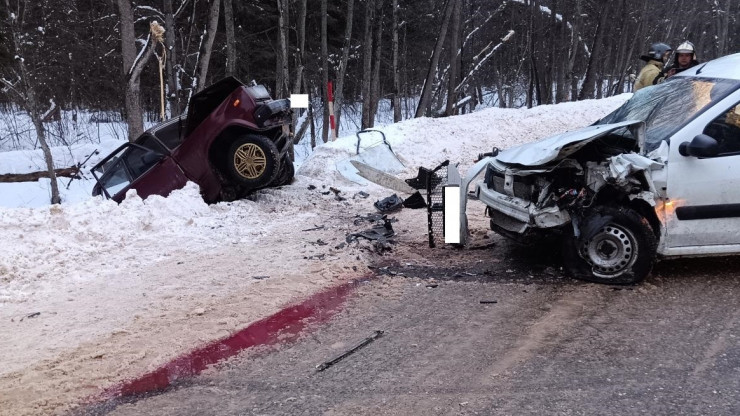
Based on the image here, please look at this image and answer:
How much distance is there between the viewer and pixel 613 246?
4.93m

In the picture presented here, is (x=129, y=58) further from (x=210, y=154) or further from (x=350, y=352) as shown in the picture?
(x=350, y=352)

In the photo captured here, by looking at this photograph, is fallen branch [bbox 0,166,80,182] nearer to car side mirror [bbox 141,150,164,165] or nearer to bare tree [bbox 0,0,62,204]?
bare tree [bbox 0,0,62,204]

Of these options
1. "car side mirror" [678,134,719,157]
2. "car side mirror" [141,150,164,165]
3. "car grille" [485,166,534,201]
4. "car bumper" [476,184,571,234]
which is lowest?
"car bumper" [476,184,571,234]

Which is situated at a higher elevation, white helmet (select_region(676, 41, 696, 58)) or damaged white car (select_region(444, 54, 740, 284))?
white helmet (select_region(676, 41, 696, 58))

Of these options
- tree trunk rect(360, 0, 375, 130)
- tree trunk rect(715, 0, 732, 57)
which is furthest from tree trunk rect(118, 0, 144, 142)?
tree trunk rect(715, 0, 732, 57)

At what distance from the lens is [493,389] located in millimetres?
3357

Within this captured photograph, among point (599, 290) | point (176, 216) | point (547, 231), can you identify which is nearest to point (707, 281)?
point (599, 290)

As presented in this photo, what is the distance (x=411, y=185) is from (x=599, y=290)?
5484mm

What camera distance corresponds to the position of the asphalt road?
322 cm

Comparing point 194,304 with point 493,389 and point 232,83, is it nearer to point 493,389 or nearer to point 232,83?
point 493,389

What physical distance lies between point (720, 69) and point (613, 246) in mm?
2234

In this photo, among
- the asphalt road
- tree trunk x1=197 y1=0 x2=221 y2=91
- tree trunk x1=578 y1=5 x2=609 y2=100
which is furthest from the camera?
tree trunk x1=578 y1=5 x2=609 y2=100

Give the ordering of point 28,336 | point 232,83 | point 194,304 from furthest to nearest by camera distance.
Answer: point 232,83 → point 194,304 → point 28,336

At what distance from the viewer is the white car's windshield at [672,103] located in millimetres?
5047
